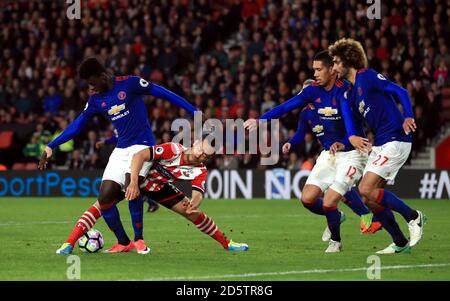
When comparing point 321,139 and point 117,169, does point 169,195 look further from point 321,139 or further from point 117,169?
point 321,139

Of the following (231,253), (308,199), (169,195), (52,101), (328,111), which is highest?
(52,101)

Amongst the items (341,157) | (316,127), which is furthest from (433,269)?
(316,127)

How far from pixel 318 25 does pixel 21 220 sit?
1146cm

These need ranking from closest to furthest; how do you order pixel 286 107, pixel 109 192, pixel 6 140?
pixel 109 192, pixel 286 107, pixel 6 140

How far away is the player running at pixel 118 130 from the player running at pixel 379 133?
71.4 inches

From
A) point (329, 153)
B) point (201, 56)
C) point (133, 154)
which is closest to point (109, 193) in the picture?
→ point (133, 154)

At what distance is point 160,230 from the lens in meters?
15.2

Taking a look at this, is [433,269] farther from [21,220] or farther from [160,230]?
[21,220]

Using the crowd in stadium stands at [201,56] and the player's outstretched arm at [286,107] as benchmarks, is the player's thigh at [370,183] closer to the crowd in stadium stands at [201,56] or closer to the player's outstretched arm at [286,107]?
the player's outstretched arm at [286,107]

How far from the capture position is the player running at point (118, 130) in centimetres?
1134

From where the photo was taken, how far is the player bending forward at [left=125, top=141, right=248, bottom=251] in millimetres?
10773

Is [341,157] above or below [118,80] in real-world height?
below

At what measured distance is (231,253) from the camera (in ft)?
37.5

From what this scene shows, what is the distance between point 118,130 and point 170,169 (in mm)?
900
